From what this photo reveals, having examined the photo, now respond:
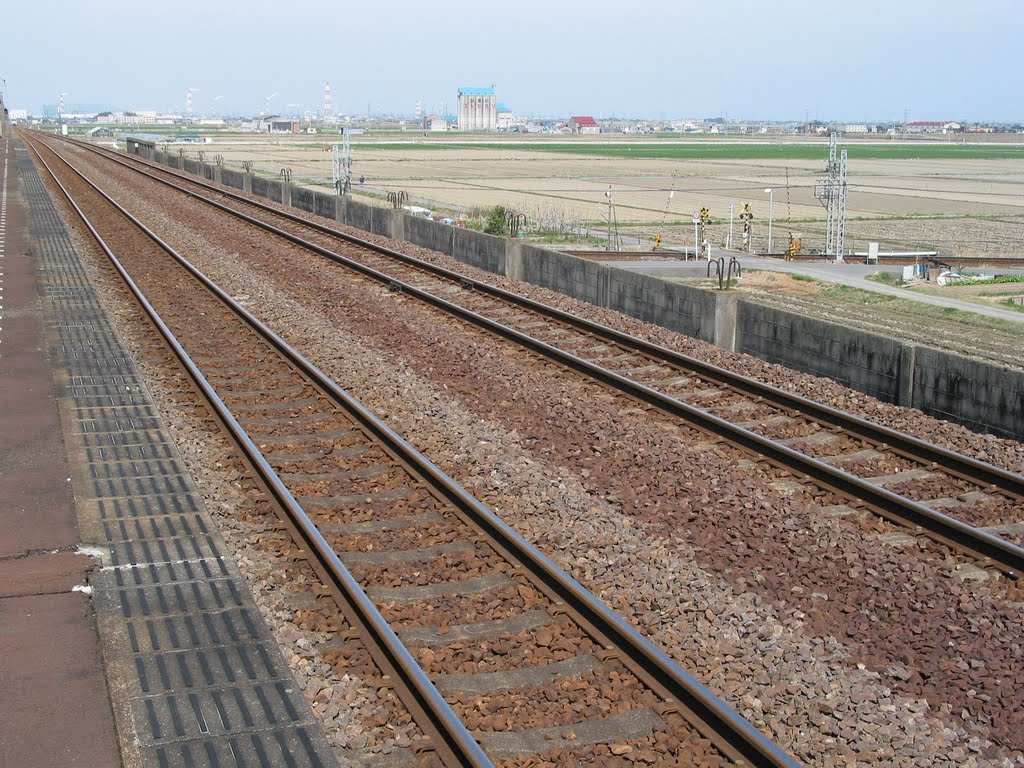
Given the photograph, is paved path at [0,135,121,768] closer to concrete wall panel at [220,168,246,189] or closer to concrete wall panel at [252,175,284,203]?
concrete wall panel at [252,175,284,203]

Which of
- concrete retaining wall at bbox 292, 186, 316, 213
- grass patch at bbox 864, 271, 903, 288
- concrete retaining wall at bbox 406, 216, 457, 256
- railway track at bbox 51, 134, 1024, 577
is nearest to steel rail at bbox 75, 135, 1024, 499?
railway track at bbox 51, 134, 1024, 577

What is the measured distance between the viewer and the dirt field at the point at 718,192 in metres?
53.1

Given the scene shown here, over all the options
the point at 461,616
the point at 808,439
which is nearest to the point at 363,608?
the point at 461,616

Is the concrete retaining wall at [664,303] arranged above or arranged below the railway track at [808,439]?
above

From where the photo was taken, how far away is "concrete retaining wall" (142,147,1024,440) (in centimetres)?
1255

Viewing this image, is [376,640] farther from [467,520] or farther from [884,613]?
[884,613]

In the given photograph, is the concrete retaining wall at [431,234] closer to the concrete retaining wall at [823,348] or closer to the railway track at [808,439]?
the railway track at [808,439]

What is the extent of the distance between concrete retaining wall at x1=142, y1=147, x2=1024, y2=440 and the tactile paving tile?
8.48 m

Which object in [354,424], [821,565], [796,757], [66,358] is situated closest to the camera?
[796,757]

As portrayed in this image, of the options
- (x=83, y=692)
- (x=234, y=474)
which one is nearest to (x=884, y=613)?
(x=83, y=692)

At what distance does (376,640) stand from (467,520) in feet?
7.37

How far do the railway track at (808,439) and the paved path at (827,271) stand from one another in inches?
508

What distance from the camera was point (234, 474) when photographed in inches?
403

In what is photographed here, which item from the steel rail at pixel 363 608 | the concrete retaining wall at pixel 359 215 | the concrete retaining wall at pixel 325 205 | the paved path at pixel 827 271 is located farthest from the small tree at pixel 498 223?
the steel rail at pixel 363 608
